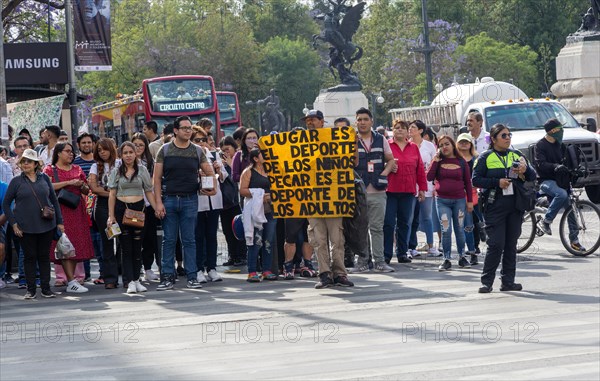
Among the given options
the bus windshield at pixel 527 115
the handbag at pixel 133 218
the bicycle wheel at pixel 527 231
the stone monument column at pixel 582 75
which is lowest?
the bicycle wheel at pixel 527 231

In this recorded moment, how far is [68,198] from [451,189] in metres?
4.57

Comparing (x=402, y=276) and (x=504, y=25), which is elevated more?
(x=504, y=25)

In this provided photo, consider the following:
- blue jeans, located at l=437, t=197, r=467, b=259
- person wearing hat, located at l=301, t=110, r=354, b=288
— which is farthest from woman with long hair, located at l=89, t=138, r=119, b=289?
blue jeans, located at l=437, t=197, r=467, b=259

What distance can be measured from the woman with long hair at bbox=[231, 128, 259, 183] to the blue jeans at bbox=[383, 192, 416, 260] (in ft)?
6.37

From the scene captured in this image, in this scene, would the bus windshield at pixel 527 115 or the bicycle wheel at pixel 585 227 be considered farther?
the bus windshield at pixel 527 115

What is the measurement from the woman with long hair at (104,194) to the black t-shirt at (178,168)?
28.9 inches

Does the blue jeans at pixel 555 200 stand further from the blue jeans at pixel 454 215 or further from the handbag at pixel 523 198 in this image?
the handbag at pixel 523 198

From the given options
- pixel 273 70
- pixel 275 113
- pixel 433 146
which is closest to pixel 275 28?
pixel 273 70

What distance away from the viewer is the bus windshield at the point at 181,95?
131 feet

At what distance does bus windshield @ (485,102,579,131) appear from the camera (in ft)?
82.2

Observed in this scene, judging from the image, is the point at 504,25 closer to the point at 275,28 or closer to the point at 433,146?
the point at 275,28

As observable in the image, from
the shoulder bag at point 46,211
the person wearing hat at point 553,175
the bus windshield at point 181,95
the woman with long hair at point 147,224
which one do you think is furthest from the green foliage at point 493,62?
the shoulder bag at point 46,211

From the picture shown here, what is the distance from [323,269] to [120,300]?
7.21 feet

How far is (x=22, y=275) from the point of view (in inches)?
605
